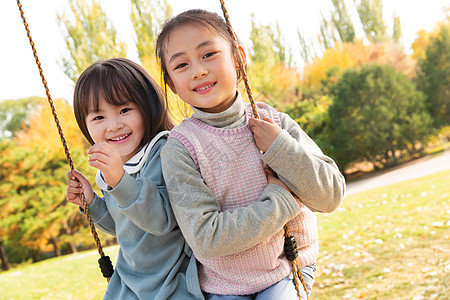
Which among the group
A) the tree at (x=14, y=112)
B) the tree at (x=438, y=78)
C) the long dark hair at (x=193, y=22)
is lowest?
the tree at (x=438, y=78)

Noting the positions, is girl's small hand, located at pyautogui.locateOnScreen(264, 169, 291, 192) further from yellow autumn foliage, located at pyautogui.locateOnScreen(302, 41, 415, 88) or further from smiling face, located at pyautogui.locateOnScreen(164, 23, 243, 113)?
yellow autumn foliage, located at pyautogui.locateOnScreen(302, 41, 415, 88)

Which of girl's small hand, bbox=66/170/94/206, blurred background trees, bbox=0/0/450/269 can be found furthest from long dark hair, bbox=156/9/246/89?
blurred background trees, bbox=0/0/450/269

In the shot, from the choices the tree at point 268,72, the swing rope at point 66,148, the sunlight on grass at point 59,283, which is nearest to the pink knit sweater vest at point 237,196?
the swing rope at point 66,148

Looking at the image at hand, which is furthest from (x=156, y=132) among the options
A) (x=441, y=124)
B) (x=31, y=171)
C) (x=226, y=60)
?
(x=441, y=124)

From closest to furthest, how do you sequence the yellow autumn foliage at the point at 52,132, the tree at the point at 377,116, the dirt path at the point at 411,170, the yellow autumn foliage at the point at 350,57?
the dirt path at the point at 411,170 → the yellow autumn foliage at the point at 52,132 → the tree at the point at 377,116 → the yellow autumn foliage at the point at 350,57

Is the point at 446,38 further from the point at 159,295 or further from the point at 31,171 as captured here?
the point at 159,295

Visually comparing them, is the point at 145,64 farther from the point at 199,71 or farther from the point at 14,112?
the point at 14,112

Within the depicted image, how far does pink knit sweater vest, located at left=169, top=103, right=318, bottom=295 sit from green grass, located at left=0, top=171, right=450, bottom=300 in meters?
2.77

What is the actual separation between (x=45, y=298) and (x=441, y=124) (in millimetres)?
16723

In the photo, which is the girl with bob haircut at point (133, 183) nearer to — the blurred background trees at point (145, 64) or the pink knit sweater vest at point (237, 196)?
the pink knit sweater vest at point (237, 196)

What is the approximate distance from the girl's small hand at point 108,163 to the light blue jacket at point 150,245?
30 mm

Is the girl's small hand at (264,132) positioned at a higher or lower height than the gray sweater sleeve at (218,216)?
higher

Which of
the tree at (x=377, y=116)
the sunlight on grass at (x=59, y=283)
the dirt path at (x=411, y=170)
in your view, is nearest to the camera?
the sunlight on grass at (x=59, y=283)

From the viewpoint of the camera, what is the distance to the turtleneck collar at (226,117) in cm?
181
